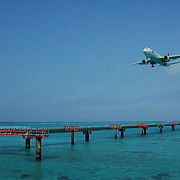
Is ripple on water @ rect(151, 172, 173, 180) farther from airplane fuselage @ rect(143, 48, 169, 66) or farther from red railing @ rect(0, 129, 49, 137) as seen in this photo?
airplane fuselage @ rect(143, 48, 169, 66)

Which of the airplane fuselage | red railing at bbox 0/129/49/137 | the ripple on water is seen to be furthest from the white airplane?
the ripple on water

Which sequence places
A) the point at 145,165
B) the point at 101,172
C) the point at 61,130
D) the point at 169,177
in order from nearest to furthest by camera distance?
the point at 169,177 → the point at 101,172 → the point at 145,165 → the point at 61,130

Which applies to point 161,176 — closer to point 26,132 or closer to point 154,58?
point 26,132

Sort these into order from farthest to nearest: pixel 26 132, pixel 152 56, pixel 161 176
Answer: pixel 152 56
pixel 26 132
pixel 161 176

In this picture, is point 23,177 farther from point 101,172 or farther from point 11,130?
point 11,130

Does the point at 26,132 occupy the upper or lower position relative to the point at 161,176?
upper

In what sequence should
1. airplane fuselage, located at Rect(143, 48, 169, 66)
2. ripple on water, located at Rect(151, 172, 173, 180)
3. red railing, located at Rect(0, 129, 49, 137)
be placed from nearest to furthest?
ripple on water, located at Rect(151, 172, 173, 180), red railing, located at Rect(0, 129, 49, 137), airplane fuselage, located at Rect(143, 48, 169, 66)

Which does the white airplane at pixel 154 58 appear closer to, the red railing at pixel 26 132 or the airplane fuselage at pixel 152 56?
the airplane fuselage at pixel 152 56

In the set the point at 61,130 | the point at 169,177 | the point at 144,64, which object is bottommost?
the point at 169,177

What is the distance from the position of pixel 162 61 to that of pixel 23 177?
41339 mm

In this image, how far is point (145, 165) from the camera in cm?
3622

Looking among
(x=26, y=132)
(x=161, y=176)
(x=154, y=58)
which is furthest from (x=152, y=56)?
(x=161, y=176)

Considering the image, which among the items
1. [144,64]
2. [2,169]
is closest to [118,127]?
[144,64]

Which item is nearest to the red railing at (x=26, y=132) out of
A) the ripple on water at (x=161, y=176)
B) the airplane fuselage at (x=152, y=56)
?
the ripple on water at (x=161, y=176)
